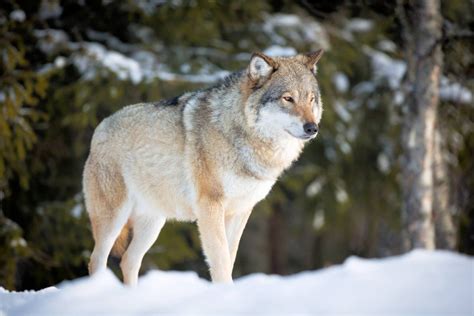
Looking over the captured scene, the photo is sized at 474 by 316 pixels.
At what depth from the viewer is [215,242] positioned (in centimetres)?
488

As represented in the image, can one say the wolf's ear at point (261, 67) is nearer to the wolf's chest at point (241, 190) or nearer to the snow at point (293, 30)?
the wolf's chest at point (241, 190)

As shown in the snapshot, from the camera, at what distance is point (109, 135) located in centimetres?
572

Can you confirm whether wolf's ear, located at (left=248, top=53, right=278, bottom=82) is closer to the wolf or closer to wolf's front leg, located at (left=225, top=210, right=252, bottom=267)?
the wolf

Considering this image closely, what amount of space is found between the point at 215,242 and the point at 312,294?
1.99 metres

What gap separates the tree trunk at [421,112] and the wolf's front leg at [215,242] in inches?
141

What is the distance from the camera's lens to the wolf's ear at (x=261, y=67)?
5.12 m

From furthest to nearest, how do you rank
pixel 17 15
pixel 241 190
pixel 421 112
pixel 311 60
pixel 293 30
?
pixel 293 30
pixel 17 15
pixel 421 112
pixel 311 60
pixel 241 190

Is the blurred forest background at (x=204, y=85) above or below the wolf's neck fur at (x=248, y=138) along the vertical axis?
below

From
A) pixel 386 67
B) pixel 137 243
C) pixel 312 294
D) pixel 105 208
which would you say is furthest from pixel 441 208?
pixel 312 294

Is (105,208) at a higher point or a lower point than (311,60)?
lower

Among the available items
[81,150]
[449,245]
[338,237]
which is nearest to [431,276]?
[449,245]

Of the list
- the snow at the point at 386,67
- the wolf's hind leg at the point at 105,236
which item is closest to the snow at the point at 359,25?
the snow at the point at 386,67

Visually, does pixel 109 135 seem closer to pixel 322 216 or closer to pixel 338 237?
pixel 322 216

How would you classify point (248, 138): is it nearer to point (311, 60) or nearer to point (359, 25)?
point (311, 60)
